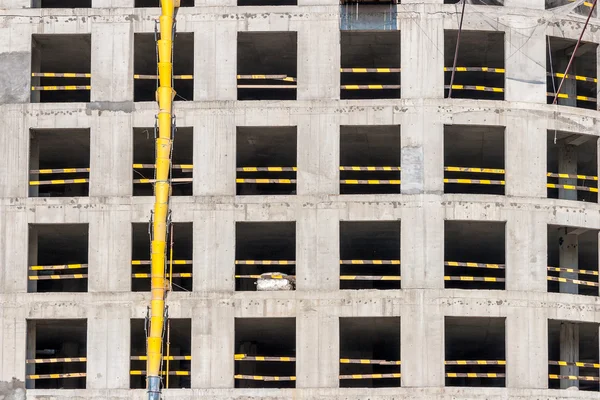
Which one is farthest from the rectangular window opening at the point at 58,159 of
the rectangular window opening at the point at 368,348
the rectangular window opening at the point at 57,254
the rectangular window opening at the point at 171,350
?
the rectangular window opening at the point at 368,348

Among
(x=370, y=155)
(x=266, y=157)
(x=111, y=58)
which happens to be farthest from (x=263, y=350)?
(x=111, y=58)

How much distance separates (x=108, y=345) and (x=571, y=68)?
18.8 meters

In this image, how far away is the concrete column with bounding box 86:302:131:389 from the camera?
42.3 metres

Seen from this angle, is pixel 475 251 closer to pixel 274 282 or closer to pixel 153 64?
pixel 274 282

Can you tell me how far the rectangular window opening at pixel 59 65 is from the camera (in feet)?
149

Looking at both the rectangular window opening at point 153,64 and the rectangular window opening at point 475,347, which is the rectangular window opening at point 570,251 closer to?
the rectangular window opening at point 475,347

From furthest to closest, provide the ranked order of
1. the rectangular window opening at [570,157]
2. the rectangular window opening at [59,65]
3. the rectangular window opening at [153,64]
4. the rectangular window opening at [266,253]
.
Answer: the rectangular window opening at [59,65], the rectangular window opening at [153,64], the rectangular window opening at [570,157], the rectangular window opening at [266,253]

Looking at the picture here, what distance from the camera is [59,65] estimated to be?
160 feet

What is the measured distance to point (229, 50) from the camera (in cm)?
4425

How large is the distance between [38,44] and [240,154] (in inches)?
311

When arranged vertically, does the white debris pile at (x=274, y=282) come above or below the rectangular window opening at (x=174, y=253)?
below

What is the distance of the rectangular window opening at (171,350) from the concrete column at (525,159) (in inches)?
447

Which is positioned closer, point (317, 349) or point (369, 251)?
point (317, 349)

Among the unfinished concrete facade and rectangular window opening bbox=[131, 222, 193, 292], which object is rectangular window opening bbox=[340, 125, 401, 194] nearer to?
the unfinished concrete facade
